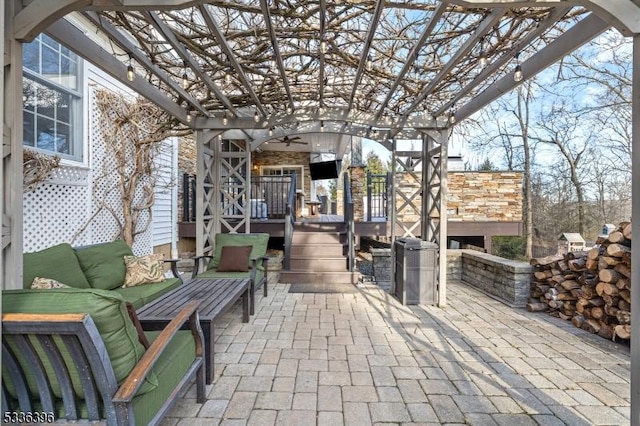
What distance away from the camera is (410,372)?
8.85 ft

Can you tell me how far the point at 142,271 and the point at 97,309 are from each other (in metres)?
2.76

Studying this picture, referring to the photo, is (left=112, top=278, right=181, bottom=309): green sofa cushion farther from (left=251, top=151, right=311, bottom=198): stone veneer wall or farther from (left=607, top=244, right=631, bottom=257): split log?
(left=251, top=151, right=311, bottom=198): stone veneer wall

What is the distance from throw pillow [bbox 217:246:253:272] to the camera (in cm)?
468

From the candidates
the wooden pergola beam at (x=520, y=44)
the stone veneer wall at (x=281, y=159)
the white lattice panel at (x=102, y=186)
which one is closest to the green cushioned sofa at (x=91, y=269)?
the white lattice panel at (x=102, y=186)

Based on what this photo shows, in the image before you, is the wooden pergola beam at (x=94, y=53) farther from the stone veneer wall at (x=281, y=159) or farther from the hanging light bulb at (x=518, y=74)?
the stone veneer wall at (x=281, y=159)

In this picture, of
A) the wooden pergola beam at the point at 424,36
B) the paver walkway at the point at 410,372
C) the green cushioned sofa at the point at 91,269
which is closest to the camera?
the paver walkway at the point at 410,372

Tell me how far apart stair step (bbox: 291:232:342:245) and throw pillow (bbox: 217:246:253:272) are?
75.5 inches

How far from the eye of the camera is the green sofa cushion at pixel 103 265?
3.45 m

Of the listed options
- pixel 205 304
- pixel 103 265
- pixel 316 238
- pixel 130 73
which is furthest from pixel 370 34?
pixel 316 238

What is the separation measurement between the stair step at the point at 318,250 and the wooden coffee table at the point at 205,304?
255 centimetres

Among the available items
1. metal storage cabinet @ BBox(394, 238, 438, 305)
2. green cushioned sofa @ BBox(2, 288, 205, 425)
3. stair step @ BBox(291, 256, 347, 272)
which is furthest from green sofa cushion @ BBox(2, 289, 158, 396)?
stair step @ BBox(291, 256, 347, 272)

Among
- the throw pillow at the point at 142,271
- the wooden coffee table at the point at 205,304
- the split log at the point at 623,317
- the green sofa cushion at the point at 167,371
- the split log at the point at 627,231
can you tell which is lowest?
the split log at the point at 623,317

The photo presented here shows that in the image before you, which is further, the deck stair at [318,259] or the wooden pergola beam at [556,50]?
the deck stair at [318,259]

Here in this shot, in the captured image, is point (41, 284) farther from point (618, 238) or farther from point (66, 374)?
point (618, 238)
